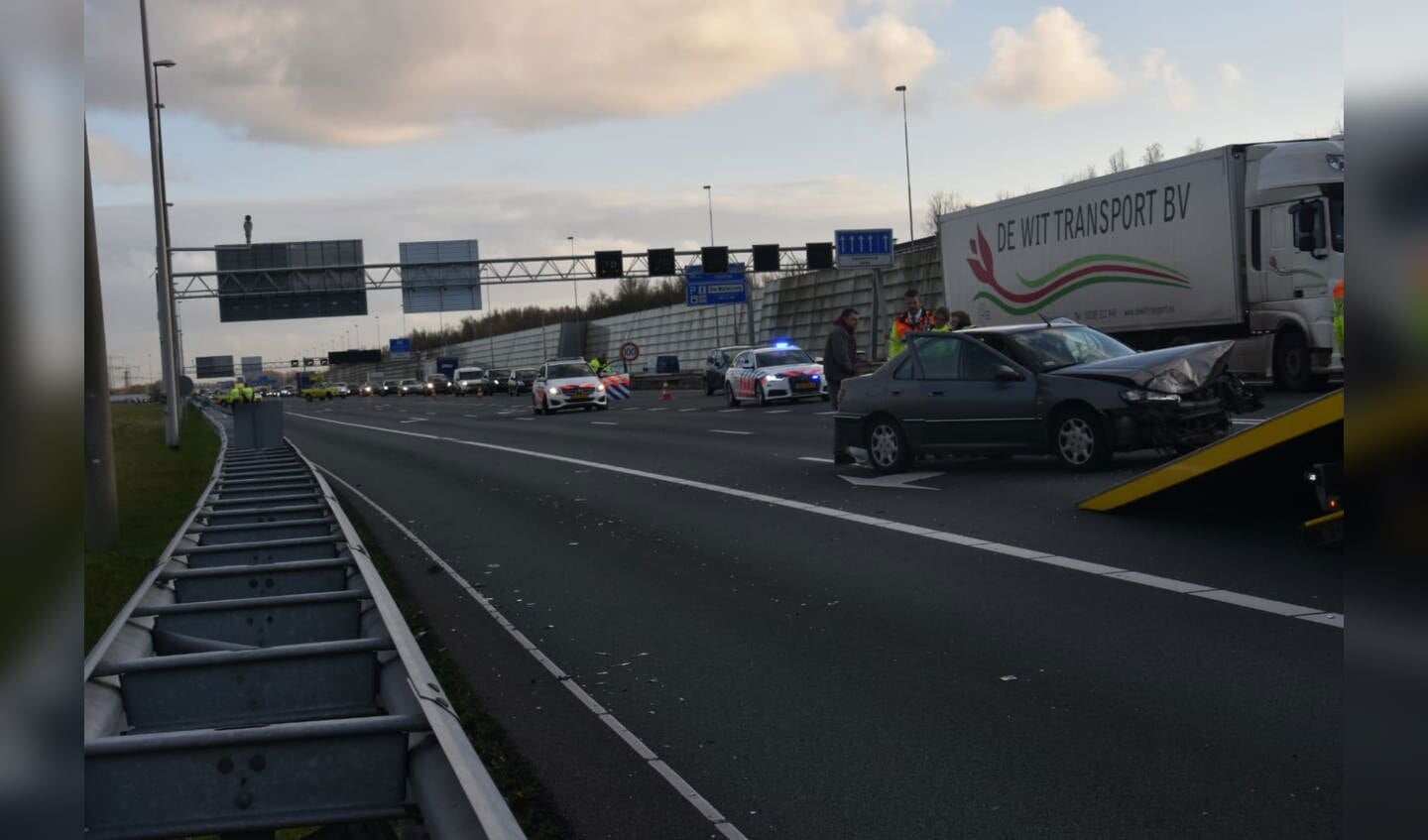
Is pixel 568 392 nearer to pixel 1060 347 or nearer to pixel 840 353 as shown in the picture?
pixel 840 353

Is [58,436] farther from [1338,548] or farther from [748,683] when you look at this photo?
[1338,548]

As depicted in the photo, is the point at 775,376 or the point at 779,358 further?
the point at 779,358

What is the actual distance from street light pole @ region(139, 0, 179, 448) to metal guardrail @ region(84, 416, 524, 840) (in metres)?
31.0

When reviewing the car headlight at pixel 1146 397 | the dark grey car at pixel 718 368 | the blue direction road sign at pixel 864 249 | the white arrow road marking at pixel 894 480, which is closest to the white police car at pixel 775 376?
the dark grey car at pixel 718 368

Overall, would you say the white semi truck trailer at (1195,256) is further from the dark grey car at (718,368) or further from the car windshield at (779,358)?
the dark grey car at (718,368)

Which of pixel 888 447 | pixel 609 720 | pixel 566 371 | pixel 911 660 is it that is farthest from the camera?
pixel 566 371

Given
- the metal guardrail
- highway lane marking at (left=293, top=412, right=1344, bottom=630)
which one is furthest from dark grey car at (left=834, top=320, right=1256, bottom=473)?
the metal guardrail

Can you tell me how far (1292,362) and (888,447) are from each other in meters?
11.3

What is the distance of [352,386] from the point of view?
17262cm

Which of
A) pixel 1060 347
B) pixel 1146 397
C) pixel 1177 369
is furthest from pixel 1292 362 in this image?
pixel 1146 397

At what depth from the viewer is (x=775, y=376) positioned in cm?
3919

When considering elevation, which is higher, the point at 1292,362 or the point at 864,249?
the point at 864,249

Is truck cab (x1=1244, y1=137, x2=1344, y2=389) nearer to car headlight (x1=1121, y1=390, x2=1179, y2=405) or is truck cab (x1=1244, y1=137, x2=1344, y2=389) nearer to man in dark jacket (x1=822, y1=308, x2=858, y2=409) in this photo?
man in dark jacket (x1=822, y1=308, x2=858, y2=409)

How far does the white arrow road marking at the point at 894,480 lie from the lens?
15.7m
